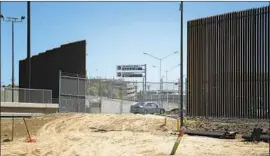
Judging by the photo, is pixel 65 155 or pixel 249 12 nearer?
pixel 65 155

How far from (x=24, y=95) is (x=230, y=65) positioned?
18.0 m

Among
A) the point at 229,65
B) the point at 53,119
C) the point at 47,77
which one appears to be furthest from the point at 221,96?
the point at 47,77

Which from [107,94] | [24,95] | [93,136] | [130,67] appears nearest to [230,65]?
[93,136]

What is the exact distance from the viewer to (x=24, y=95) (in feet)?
127

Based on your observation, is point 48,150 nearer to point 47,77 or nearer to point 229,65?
point 229,65

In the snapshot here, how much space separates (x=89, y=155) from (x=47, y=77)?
34828mm

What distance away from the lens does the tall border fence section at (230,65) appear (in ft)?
86.9

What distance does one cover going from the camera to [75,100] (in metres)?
45.9

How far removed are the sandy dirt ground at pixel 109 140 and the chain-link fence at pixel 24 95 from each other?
5261 millimetres

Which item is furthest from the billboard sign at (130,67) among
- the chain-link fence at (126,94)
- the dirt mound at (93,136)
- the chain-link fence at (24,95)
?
the dirt mound at (93,136)

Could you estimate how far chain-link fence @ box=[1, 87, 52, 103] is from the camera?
125 ft

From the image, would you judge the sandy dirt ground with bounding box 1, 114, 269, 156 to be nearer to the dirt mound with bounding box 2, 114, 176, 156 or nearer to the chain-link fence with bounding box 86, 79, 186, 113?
the dirt mound with bounding box 2, 114, 176, 156

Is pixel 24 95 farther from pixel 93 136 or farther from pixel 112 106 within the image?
pixel 93 136

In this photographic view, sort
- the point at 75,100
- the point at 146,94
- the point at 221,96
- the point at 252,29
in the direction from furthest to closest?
the point at 146,94, the point at 75,100, the point at 221,96, the point at 252,29
